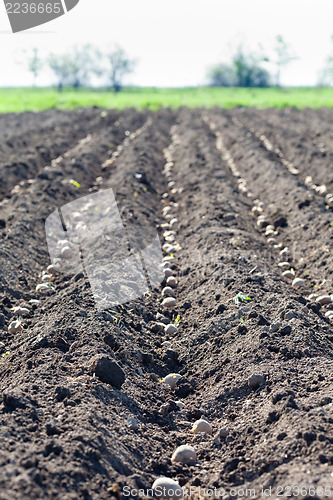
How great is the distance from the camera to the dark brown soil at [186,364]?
2543mm

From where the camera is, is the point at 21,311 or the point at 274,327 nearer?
the point at 274,327

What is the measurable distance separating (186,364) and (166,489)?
1421 millimetres

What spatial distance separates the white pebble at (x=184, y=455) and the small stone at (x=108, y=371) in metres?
0.59

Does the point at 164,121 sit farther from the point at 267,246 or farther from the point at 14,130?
the point at 267,246

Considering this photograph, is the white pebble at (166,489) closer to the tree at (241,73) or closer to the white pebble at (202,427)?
the white pebble at (202,427)

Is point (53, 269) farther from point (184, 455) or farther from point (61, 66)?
point (61, 66)

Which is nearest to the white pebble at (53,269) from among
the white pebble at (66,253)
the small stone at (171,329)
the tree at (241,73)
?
the white pebble at (66,253)

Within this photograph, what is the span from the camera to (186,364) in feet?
13.1

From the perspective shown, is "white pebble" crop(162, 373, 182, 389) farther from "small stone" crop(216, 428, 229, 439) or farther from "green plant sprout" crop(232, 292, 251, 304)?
"green plant sprout" crop(232, 292, 251, 304)

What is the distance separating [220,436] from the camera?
3.16 meters

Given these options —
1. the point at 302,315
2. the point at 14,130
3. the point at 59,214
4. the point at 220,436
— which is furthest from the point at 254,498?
the point at 14,130

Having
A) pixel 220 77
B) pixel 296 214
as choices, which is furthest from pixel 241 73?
pixel 296 214

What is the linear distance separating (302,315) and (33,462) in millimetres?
2530

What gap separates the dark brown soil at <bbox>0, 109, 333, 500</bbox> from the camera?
2.54 m
